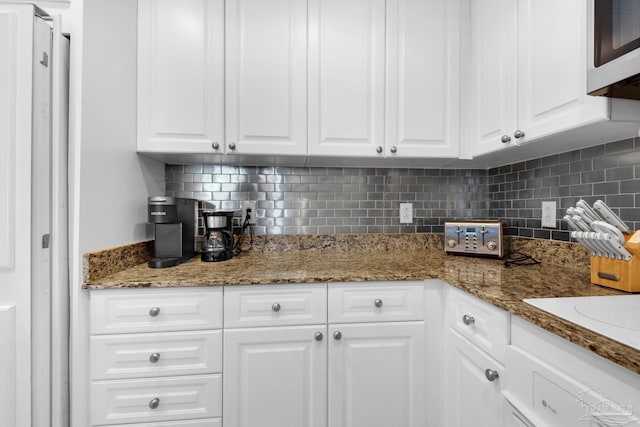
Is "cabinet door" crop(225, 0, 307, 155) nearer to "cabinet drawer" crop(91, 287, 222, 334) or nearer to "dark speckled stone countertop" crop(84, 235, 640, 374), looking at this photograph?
"dark speckled stone countertop" crop(84, 235, 640, 374)

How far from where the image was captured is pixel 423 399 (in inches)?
47.8

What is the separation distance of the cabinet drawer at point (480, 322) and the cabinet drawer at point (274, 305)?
505mm

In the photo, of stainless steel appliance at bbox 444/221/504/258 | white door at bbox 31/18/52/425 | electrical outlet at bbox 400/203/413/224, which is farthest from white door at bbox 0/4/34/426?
stainless steel appliance at bbox 444/221/504/258

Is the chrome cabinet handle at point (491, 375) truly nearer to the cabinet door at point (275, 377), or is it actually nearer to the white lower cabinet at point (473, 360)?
the white lower cabinet at point (473, 360)

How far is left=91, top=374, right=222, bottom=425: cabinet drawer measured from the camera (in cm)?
108

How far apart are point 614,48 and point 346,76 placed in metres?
0.99

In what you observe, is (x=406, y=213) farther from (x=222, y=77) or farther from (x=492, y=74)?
(x=222, y=77)

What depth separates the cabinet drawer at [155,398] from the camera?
3.54 feet

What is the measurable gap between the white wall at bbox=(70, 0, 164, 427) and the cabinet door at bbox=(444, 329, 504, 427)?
1.38 meters

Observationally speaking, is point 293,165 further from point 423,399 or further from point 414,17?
point 423,399

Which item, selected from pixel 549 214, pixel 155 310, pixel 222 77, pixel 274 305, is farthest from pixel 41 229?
pixel 549 214

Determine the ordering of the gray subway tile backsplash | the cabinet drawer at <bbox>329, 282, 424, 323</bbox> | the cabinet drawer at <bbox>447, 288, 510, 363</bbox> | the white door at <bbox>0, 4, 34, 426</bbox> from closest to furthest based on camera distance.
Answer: the cabinet drawer at <bbox>447, 288, 510, 363</bbox> < the white door at <bbox>0, 4, 34, 426</bbox> < the cabinet drawer at <bbox>329, 282, 424, 323</bbox> < the gray subway tile backsplash

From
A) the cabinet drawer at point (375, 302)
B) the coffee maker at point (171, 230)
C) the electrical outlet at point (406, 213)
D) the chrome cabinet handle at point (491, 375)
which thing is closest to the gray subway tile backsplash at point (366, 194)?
the electrical outlet at point (406, 213)

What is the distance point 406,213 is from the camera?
6.09 feet
